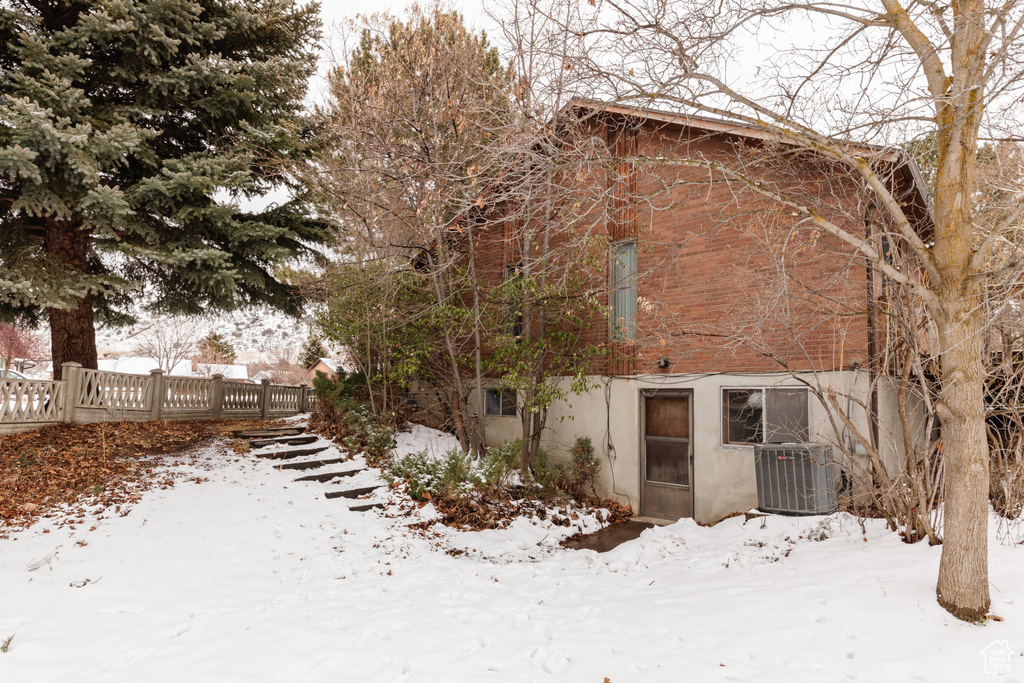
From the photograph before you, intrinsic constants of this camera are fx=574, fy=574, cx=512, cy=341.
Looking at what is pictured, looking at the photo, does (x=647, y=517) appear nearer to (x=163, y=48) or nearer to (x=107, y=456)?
(x=107, y=456)

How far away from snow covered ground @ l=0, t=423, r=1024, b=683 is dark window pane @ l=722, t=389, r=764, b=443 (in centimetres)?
169

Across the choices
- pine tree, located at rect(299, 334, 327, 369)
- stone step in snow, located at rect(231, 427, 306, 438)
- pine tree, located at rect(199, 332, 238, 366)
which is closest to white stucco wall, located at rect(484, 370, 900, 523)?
stone step in snow, located at rect(231, 427, 306, 438)

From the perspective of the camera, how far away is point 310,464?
427 inches

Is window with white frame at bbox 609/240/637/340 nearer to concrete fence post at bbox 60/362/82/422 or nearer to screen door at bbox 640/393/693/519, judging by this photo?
screen door at bbox 640/393/693/519

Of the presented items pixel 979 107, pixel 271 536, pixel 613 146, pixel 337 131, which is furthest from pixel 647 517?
pixel 337 131

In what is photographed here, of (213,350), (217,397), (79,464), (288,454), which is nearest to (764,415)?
(288,454)

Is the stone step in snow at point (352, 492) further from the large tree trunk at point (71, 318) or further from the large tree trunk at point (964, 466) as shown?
the large tree trunk at point (964, 466)

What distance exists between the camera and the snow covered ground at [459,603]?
4398 mm

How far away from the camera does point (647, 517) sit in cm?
1059

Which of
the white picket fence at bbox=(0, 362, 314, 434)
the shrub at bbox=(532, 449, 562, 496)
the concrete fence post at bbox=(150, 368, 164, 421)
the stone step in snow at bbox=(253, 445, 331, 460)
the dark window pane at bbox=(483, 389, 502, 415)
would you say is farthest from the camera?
the concrete fence post at bbox=(150, 368, 164, 421)

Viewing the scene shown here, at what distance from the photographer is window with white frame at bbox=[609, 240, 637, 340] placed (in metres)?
10.9

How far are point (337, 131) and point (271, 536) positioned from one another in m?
9.08

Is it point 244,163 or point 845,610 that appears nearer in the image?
point 845,610

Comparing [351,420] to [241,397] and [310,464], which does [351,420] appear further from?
[241,397]
